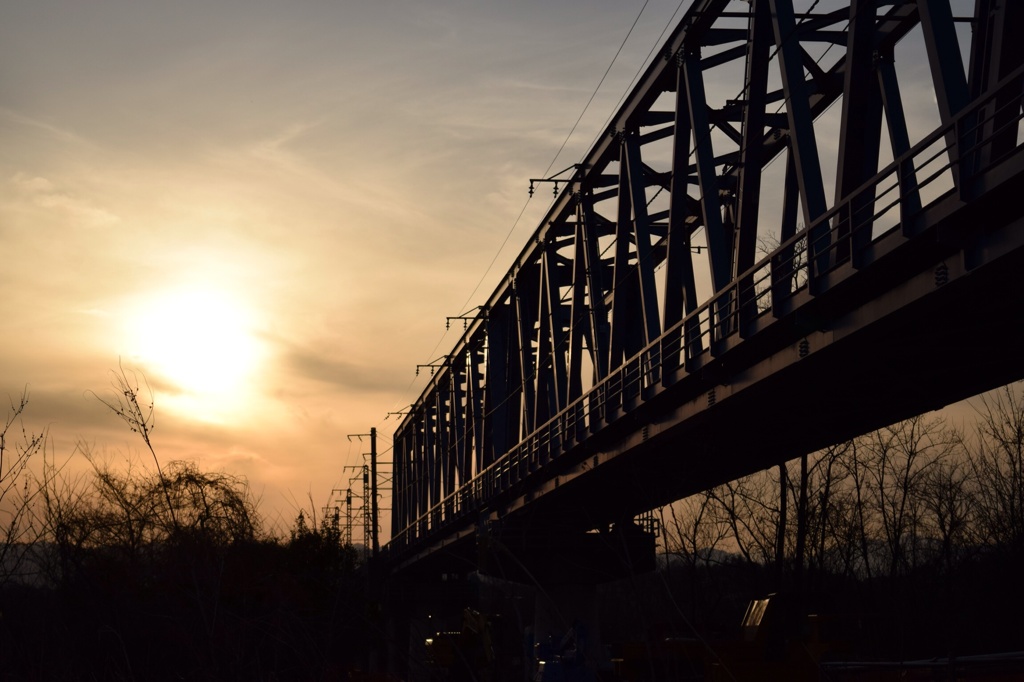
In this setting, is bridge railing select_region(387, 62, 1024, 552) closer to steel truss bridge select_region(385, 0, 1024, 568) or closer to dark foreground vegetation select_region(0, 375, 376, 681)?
steel truss bridge select_region(385, 0, 1024, 568)

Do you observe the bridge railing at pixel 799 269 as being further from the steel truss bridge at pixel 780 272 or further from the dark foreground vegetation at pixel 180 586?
the dark foreground vegetation at pixel 180 586

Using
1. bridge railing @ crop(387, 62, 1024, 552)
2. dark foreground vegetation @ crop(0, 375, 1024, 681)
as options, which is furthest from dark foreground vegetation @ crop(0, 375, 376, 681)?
bridge railing @ crop(387, 62, 1024, 552)

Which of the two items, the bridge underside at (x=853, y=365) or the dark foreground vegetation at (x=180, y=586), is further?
the bridge underside at (x=853, y=365)

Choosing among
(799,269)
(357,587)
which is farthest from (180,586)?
(799,269)

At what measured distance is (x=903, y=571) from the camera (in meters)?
46.2

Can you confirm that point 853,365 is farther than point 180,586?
Yes

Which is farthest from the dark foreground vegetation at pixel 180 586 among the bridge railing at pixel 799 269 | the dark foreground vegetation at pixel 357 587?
the bridge railing at pixel 799 269

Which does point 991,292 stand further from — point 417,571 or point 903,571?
point 417,571

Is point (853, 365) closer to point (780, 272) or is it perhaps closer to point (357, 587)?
point (780, 272)

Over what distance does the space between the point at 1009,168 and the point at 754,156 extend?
9.08 m

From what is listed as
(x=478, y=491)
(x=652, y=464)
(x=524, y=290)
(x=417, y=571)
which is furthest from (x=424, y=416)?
(x=652, y=464)

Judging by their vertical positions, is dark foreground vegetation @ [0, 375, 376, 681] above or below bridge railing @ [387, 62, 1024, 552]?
below

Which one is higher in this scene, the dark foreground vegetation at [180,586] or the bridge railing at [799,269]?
the bridge railing at [799,269]

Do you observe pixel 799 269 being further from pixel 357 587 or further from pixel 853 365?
pixel 357 587
